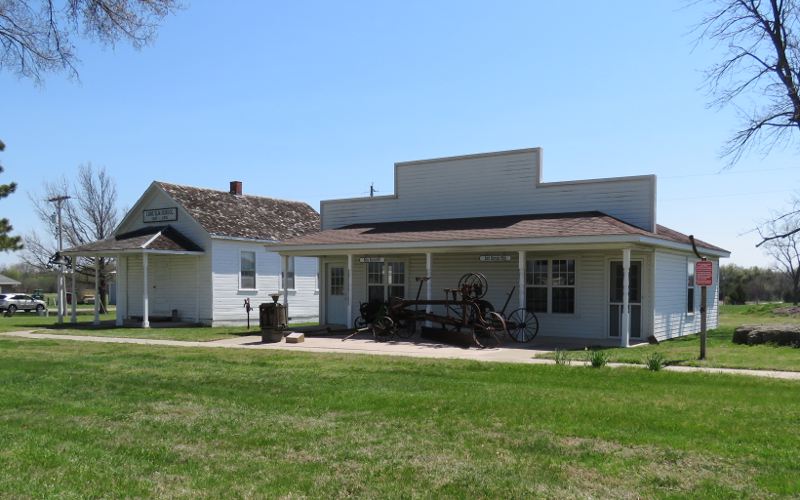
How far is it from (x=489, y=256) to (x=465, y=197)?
132 inches

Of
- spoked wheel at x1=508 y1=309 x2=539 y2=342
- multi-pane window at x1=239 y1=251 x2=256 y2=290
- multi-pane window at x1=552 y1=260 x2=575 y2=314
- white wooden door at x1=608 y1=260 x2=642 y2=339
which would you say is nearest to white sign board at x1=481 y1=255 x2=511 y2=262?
multi-pane window at x1=552 y1=260 x2=575 y2=314

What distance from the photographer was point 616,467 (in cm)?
613

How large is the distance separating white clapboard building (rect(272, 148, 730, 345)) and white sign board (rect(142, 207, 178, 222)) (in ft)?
22.5

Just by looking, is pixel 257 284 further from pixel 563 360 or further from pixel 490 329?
pixel 563 360

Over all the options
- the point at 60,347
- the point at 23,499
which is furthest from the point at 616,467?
the point at 60,347

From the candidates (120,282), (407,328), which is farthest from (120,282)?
(407,328)

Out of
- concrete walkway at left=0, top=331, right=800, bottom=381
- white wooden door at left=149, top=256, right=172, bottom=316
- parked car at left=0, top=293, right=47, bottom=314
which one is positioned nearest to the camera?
concrete walkway at left=0, top=331, right=800, bottom=381

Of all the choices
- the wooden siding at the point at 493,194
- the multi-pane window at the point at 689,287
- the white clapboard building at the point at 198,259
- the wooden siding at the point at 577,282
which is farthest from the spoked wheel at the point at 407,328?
the multi-pane window at the point at 689,287

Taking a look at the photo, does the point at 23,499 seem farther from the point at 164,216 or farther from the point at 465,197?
the point at 164,216

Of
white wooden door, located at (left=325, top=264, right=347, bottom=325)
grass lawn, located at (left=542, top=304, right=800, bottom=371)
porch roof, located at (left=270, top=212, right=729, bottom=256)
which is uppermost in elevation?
porch roof, located at (left=270, top=212, right=729, bottom=256)

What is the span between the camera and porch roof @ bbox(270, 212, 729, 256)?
681 inches

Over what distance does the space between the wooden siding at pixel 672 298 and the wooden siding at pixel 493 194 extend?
1.32 meters

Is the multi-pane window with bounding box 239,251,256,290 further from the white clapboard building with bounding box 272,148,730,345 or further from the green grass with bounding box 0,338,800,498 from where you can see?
the green grass with bounding box 0,338,800,498

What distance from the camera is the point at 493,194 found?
864 inches
